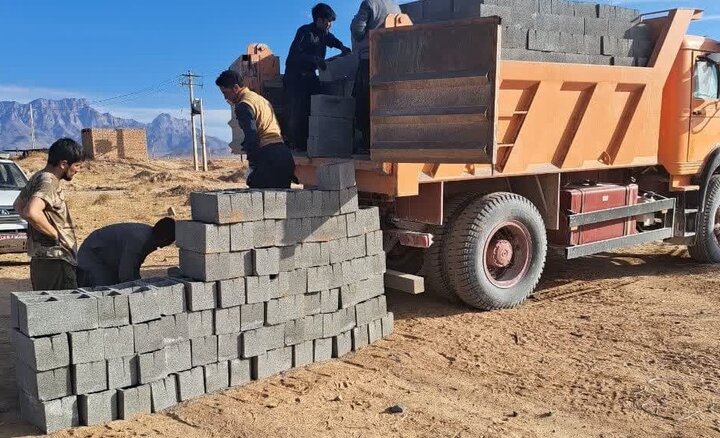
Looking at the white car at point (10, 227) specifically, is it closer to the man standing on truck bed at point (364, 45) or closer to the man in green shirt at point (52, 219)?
the man in green shirt at point (52, 219)

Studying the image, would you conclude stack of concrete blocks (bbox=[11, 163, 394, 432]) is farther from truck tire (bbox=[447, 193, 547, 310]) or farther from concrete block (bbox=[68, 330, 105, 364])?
truck tire (bbox=[447, 193, 547, 310])

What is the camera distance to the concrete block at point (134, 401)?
13.0 feet

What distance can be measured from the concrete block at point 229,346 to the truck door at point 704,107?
6394 mm

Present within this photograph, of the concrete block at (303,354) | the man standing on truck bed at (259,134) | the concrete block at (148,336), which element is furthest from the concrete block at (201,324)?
the man standing on truck bed at (259,134)

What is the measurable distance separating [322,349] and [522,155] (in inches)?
112

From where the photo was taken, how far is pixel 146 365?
4062 millimetres

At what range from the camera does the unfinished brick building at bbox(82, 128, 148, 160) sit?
3922 cm

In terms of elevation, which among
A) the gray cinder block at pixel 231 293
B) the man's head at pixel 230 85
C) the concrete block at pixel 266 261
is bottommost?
the gray cinder block at pixel 231 293

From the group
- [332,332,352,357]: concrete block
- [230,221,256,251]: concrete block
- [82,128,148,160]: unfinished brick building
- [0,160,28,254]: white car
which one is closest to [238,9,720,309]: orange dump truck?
[332,332,352,357]: concrete block

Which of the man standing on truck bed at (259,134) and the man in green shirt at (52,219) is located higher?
the man standing on truck bed at (259,134)

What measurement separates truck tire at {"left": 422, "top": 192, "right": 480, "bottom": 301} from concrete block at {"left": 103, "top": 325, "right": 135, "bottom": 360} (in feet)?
10.3

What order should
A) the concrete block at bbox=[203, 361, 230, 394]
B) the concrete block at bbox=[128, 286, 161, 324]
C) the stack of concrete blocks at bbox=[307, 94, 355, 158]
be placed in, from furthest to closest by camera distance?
the stack of concrete blocks at bbox=[307, 94, 355, 158] < the concrete block at bbox=[203, 361, 230, 394] < the concrete block at bbox=[128, 286, 161, 324]

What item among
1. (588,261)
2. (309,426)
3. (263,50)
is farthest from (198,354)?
(588,261)

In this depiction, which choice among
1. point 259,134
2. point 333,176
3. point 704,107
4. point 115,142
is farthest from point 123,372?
point 115,142
